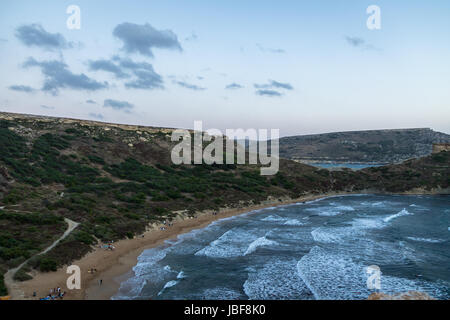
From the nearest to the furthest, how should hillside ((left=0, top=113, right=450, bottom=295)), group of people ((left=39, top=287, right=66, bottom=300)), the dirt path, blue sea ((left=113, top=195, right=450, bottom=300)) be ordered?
the dirt path, group of people ((left=39, top=287, right=66, bottom=300)), blue sea ((left=113, top=195, right=450, bottom=300)), hillside ((left=0, top=113, right=450, bottom=295))

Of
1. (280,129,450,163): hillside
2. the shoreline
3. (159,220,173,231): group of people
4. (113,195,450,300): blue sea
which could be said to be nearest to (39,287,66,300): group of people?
the shoreline

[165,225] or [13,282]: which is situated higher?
[13,282]

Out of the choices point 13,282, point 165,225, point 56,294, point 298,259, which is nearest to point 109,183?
point 165,225

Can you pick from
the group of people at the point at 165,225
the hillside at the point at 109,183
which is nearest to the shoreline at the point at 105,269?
the group of people at the point at 165,225

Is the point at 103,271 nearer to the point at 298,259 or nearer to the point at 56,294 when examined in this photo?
the point at 56,294

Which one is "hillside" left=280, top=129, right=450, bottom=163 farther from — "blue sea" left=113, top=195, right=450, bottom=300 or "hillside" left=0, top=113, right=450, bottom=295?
"blue sea" left=113, top=195, right=450, bottom=300
